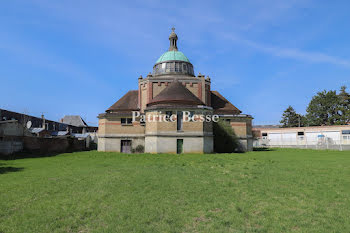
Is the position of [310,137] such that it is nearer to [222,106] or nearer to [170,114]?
[222,106]

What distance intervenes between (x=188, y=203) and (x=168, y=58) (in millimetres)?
32862

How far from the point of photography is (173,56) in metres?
38.4

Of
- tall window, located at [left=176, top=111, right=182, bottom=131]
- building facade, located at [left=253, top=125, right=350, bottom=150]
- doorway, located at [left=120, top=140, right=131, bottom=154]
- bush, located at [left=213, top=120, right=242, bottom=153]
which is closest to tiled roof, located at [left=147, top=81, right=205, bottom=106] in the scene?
tall window, located at [left=176, top=111, right=182, bottom=131]

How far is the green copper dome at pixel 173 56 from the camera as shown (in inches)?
1507

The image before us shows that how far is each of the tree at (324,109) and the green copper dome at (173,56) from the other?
4478 centimetres

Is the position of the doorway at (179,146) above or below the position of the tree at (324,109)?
below

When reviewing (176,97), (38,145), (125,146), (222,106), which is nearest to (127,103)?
(125,146)

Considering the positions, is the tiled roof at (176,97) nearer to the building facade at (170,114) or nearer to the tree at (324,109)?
the building facade at (170,114)

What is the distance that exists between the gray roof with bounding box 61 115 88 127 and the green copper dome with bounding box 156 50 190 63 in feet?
146

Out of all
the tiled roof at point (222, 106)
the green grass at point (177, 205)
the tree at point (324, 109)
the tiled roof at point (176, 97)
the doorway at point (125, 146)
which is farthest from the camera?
the tree at point (324, 109)

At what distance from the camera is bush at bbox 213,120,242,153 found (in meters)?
31.4

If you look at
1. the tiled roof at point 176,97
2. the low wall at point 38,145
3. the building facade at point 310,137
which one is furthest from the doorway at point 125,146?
the building facade at point 310,137

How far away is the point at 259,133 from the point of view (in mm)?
62688

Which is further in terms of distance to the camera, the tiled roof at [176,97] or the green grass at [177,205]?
the tiled roof at [176,97]
